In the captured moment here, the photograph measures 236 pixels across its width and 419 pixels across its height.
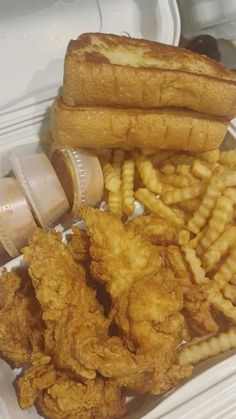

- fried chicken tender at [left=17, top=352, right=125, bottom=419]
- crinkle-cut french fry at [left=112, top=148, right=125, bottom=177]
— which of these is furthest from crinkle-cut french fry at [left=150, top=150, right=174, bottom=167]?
fried chicken tender at [left=17, top=352, right=125, bottom=419]

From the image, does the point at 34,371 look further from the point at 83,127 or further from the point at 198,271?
the point at 83,127

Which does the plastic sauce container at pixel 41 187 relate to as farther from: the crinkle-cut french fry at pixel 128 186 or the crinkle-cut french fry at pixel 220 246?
the crinkle-cut french fry at pixel 220 246

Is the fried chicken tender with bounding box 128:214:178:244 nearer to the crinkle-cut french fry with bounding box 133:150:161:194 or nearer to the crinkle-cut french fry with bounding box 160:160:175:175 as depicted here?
the crinkle-cut french fry with bounding box 133:150:161:194

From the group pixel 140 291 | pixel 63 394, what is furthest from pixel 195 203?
pixel 63 394

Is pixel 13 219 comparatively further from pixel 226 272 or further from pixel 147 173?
pixel 226 272

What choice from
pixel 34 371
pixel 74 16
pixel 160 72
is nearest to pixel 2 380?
pixel 34 371

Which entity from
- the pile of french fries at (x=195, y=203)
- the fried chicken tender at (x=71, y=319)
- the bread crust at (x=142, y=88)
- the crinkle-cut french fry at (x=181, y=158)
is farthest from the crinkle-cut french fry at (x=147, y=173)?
the fried chicken tender at (x=71, y=319)
